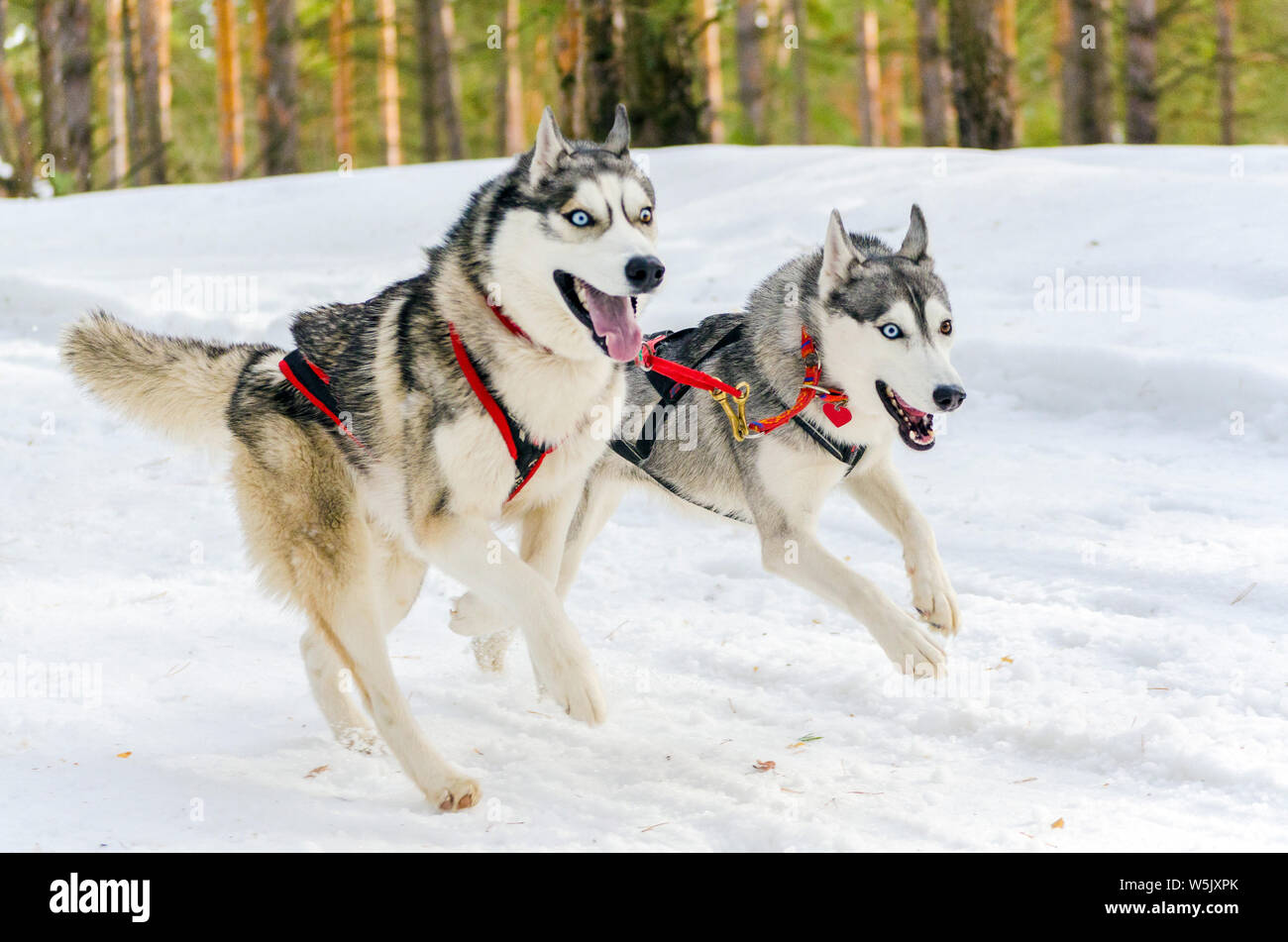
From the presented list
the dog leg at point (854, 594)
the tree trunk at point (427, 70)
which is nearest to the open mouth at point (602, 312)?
the dog leg at point (854, 594)

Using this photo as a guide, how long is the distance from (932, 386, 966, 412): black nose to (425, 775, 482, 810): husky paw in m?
1.76

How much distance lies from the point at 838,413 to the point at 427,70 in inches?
675

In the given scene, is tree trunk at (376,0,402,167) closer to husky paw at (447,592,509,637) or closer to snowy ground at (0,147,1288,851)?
snowy ground at (0,147,1288,851)

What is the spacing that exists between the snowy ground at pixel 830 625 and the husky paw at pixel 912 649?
291 millimetres

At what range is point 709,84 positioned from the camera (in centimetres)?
1688

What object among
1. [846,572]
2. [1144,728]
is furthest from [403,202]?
[1144,728]

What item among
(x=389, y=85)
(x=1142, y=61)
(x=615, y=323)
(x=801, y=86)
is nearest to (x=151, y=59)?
(x=389, y=85)

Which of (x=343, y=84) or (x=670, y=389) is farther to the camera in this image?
(x=343, y=84)

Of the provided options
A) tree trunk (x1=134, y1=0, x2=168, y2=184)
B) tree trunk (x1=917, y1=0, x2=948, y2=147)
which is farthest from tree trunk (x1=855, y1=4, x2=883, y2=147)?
tree trunk (x1=134, y1=0, x2=168, y2=184)

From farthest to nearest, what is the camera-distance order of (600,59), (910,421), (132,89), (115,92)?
(132,89)
(115,92)
(600,59)
(910,421)

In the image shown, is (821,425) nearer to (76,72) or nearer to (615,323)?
(615,323)

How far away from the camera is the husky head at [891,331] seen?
11.7 ft

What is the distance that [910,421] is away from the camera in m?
3.71

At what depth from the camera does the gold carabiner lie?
411cm
